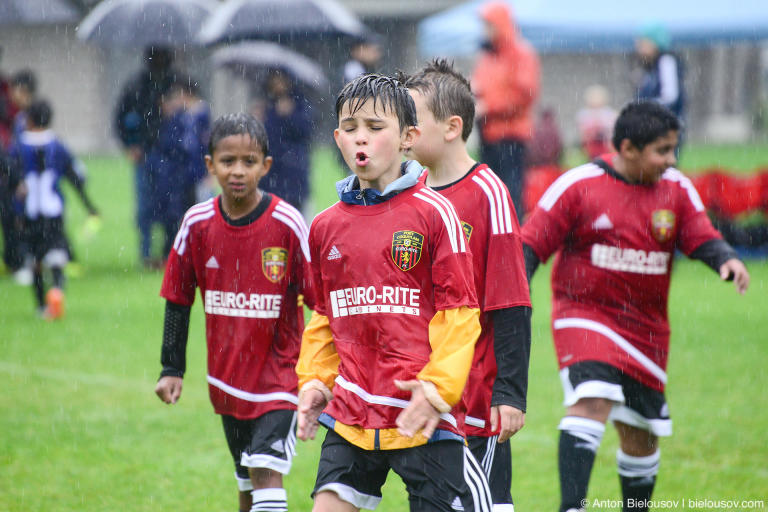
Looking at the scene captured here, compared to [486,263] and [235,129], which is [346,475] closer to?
[486,263]

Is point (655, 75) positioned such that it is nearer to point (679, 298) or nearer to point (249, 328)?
point (679, 298)

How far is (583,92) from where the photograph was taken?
139 ft

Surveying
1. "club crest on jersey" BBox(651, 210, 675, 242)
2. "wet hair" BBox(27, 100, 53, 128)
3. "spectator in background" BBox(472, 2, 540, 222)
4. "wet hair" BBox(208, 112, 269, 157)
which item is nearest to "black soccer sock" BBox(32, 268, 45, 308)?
"wet hair" BBox(27, 100, 53, 128)

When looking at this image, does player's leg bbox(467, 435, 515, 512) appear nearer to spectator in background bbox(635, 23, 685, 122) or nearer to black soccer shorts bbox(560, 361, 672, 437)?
black soccer shorts bbox(560, 361, 672, 437)

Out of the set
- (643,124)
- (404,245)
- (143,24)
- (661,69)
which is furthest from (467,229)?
(143,24)

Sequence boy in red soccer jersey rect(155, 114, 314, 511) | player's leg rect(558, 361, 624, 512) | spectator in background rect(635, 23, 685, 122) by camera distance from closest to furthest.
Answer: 1. boy in red soccer jersey rect(155, 114, 314, 511)
2. player's leg rect(558, 361, 624, 512)
3. spectator in background rect(635, 23, 685, 122)

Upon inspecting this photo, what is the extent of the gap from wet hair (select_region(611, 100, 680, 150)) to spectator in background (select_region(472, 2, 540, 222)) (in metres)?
5.86

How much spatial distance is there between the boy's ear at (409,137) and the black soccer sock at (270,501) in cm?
161

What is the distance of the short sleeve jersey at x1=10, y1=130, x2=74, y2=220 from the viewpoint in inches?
389

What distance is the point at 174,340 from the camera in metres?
4.25

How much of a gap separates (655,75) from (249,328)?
27.0 feet

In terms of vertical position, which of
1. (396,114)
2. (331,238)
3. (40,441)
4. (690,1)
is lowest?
(40,441)

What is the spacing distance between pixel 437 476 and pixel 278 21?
11.1 m

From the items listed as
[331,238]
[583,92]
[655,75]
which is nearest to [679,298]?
[655,75]
